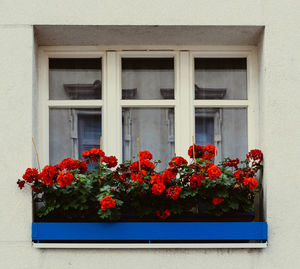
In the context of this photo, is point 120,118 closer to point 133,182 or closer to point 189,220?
point 133,182

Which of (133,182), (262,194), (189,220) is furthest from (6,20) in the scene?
(262,194)

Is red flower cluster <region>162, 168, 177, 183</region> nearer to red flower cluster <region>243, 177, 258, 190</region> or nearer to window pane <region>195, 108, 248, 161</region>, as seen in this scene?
red flower cluster <region>243, 177, 258, 190</region>

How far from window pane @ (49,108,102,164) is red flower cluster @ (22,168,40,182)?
0.65 meters

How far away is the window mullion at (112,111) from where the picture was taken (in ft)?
18.2

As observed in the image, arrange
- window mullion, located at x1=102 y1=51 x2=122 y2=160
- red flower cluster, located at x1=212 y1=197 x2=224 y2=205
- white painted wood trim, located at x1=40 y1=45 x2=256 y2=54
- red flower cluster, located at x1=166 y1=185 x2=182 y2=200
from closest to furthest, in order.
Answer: red flower cluster, located at x1=166 y1=185 x2=182 y2=200 < red flower cluster, located at x1=212 y1=197 x2=224 y2=205 < window mullion, located at x1=102 y1=51 x2=122 y2=160 < white painted wood trim, located at x1=40 y1=45 x2=256 y2=54

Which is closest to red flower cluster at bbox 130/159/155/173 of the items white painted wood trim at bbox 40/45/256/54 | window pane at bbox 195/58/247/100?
window pane at bbox 195/58/247/100

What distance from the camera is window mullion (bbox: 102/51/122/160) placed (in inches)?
219

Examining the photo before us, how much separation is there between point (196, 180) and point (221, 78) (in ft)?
4.25

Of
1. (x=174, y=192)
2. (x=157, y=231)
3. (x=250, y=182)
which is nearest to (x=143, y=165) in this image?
(x=174, y=192)

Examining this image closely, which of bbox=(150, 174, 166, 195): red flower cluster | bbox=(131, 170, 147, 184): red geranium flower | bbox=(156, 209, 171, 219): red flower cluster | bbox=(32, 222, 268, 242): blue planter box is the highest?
bbox=(131, 170, 147, 184): red geranium flower

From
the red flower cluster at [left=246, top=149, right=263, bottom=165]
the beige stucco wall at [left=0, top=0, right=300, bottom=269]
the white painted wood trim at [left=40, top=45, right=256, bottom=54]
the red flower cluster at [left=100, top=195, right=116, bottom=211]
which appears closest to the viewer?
the red flower cluster at [left=100, top=195, right=116, bottom=211]

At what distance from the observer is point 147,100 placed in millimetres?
5652

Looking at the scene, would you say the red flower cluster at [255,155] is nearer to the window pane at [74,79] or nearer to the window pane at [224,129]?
the window pane at [224,129]

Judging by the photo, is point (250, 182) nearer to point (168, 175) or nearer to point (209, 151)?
point (209, 151)
